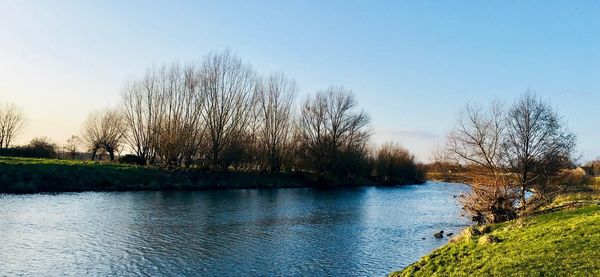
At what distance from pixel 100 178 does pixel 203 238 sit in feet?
101

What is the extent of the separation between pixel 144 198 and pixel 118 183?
31.9 feet

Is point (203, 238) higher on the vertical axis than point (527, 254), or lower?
lower

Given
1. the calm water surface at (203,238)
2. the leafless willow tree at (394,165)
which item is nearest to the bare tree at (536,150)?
the calm water surface at (203,238)

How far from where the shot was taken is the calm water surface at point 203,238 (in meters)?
16.9

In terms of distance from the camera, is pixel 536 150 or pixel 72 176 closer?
A: pixel 536 150

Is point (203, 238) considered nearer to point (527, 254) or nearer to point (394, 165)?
point (527, 254)

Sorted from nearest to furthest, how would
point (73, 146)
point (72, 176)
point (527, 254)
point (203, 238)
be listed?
1. point (527, 254)
2. point (203, 238)
3. point (72, 176)
4. point (73, 146)

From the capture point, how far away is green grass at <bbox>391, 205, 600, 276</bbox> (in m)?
10.8

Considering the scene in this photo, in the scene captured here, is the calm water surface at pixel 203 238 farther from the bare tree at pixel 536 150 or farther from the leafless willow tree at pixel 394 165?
the leafless willow tree at pixel 394 165

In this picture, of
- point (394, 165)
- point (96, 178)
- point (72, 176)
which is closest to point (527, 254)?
point (96, 178)

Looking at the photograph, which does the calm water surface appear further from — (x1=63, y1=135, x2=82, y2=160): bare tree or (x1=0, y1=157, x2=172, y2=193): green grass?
(x1=63, y1=135, x2=82, y2=160): bare tree

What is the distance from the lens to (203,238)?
22.4 meters

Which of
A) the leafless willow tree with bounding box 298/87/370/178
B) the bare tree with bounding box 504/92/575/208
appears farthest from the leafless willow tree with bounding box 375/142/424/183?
the bare tree with bounding box 504/92/575/208

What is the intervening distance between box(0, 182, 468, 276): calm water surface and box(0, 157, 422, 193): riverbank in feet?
18.4
